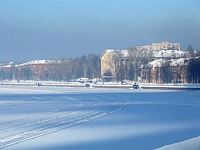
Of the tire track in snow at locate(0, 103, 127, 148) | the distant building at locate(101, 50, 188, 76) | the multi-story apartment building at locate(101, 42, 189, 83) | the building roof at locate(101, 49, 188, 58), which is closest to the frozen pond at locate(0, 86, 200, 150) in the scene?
the tire track in snow at locate(0, 103, 127, 148)

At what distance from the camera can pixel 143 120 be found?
19.9 m

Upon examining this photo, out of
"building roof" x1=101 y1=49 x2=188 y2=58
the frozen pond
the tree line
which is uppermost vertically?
"building roof" x1=101 y1=49 x2=188 y2=58

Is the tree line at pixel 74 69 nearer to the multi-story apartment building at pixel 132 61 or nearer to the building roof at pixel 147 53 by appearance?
the multi-story apartment building at pixel 132 61

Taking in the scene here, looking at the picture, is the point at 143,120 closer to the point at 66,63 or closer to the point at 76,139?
the point at 76,139

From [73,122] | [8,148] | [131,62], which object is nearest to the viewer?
[8,148]

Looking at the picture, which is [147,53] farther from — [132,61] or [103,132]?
[103,132]

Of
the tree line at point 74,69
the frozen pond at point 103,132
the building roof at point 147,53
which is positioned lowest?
the frozen pond at point 103,132

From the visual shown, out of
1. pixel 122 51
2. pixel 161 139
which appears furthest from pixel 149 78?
pixel 161 139

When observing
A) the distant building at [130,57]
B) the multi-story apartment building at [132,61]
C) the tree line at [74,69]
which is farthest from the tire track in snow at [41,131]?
the tree line at [74,69]

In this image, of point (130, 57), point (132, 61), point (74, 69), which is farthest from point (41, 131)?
point (74, 69)

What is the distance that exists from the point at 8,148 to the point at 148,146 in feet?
15.8

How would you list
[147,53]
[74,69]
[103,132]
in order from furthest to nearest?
[74,69], [147,53], [103,132]

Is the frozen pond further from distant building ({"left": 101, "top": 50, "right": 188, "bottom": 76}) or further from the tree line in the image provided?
the tree line

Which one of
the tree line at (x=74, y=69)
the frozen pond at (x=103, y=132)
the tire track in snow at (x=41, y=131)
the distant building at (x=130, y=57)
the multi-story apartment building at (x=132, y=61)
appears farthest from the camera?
the tree line at (x=74, y=69)
